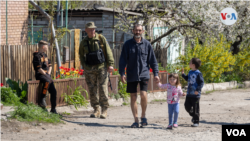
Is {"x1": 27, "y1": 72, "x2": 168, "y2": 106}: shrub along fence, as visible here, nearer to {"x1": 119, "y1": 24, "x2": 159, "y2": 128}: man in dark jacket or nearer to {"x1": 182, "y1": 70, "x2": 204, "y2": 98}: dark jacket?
{"x1": 119, "y1": 24, "x2": 159, "y2": 128}: man in dark jacket

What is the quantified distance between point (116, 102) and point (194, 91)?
3.45m

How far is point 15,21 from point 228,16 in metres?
9.51

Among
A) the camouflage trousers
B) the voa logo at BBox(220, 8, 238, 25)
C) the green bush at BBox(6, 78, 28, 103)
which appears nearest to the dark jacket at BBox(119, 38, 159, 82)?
the camouflage trousers

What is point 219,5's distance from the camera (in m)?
17.8

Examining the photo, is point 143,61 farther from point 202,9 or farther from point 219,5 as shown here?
point 219,5

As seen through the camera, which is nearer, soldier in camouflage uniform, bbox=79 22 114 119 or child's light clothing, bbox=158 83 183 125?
child's light clothing, bbox=158 83 183 125

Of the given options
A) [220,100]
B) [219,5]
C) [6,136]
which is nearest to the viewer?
[6,136]

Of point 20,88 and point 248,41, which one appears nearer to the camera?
point 20,88

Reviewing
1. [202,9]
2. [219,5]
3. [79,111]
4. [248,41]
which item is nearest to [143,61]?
[79,111]

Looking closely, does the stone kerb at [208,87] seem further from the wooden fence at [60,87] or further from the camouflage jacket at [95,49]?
the camouflage jacket at [95,49]

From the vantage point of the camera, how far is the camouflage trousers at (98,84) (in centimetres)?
796

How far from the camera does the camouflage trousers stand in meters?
7.96

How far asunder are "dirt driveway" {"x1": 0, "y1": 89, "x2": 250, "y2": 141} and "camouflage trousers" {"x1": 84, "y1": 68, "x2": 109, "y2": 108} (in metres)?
0.39

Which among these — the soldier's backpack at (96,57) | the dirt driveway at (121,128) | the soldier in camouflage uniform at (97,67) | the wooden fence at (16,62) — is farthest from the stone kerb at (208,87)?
the soldier's backpack at (96,57)
